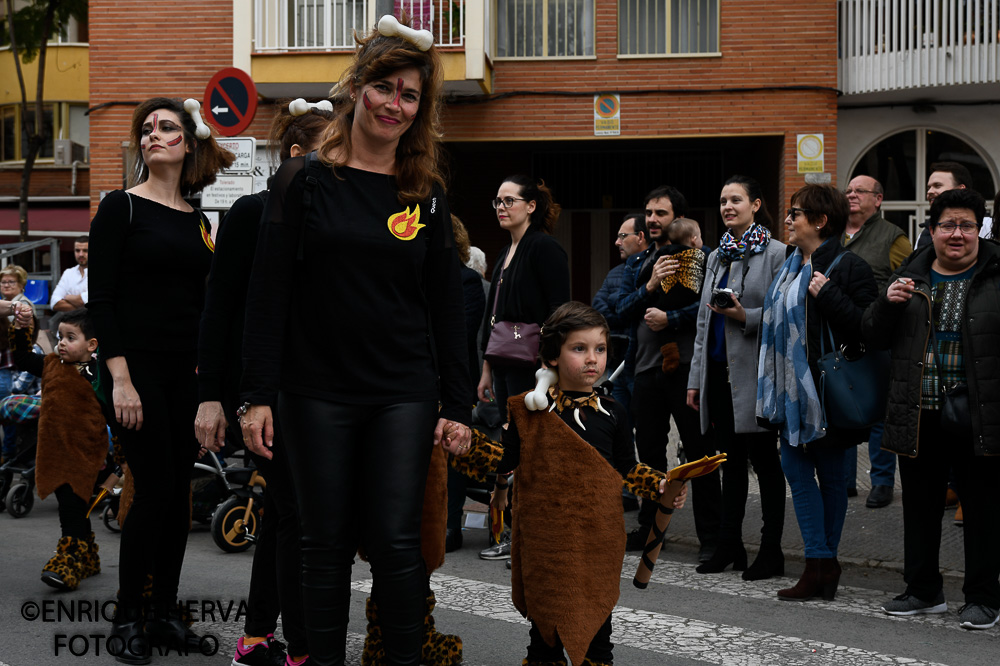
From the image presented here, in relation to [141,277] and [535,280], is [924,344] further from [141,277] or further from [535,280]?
[141,277]

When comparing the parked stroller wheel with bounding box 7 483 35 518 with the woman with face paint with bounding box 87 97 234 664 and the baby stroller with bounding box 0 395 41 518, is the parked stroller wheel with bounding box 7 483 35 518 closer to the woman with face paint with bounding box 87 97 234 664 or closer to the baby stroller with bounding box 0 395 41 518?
the baby stroller with bounding box 0 395 41 518

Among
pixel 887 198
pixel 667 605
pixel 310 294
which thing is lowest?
pixel 667 605

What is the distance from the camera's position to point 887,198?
16.6 m

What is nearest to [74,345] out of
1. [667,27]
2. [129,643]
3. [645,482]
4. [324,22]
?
[129,643]

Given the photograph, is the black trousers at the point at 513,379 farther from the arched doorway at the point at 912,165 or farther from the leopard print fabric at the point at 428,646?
the arched doorway at the point at 912,165

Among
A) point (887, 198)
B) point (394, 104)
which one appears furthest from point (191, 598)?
point (887, 198)

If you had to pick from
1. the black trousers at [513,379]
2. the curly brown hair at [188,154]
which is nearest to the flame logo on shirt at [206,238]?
the curly brown hair at [188,154]

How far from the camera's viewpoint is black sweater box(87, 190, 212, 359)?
435 cm

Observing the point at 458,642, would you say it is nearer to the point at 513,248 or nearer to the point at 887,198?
the point at 513,248

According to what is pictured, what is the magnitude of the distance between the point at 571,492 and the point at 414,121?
1.42 meters

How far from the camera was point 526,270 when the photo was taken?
6.35m

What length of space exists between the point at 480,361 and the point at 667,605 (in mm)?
2724

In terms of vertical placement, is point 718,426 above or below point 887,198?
below

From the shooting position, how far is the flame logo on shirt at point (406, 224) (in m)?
3.36
